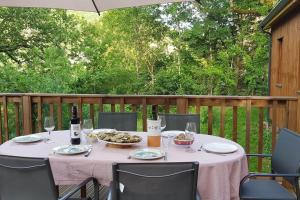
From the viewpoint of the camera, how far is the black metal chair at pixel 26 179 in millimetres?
1836

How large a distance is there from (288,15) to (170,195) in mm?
6824

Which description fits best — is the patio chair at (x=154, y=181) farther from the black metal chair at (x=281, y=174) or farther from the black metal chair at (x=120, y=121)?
the black metal chair at (x=120, y=121)

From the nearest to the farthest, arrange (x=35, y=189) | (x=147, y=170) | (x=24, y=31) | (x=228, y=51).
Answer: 1. (x=147, y=170)
2. (x=35, y=189)
3. (x=24, y=31)
4. (x=228, y=51)

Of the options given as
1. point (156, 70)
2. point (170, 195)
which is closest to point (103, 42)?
point (156, 70)

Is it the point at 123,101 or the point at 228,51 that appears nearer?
the point at 123,101

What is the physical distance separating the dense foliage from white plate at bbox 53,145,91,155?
323 inches

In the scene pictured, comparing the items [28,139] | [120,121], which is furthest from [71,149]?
[120,121]

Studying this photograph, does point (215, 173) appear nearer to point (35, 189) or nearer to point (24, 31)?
point (35, 189)

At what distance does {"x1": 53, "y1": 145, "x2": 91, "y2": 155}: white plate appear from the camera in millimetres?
2329

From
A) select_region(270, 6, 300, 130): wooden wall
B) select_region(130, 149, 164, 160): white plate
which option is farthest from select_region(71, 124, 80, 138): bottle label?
select_region(270, 6, 300, 130): wooden wall

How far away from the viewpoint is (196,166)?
1.74 metres

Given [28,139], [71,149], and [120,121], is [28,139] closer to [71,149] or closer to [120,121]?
[71,149]

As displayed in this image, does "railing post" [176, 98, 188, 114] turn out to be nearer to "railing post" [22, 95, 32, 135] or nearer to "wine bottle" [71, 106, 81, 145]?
"wine bottle" [71, 106, 81, 145]

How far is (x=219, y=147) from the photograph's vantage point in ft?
8.07
